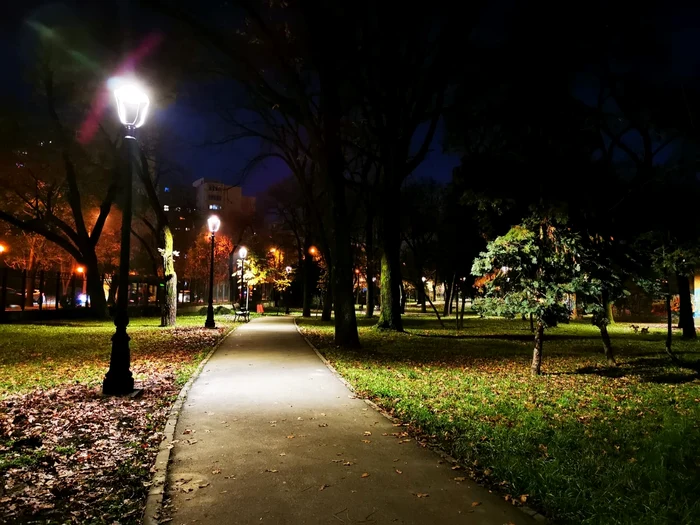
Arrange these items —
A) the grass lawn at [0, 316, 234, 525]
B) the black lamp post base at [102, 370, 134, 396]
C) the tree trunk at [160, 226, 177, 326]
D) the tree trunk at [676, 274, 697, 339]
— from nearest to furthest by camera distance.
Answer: the grass lawn at [0, 316, 234, 525] → the black lamp post base at [102, 370, 134, 396] → the tree trunk at [676, 274, 697, 339] → the tree trunk at [160, 226, 177, 326]

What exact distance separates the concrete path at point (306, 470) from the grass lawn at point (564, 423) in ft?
1.72

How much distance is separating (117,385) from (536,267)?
8.32 metres

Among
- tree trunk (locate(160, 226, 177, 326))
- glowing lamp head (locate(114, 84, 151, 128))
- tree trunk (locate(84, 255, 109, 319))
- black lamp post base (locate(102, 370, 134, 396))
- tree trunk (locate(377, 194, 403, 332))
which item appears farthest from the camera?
tree trunk (locate(84, 255, 109, 319))

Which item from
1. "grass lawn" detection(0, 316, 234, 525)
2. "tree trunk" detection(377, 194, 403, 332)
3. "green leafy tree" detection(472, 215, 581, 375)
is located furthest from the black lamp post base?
"tree trunk" detection(377, 194, 403, 332)

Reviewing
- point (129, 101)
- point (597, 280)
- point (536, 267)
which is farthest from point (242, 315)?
point (597, 280)

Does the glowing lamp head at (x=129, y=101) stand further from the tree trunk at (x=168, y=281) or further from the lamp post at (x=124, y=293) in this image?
the tree trunk at (x=168, y=281)

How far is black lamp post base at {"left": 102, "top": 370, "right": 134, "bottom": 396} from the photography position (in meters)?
8.23

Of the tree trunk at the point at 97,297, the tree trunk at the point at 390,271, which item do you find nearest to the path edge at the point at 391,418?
the tree trunk at the point at 390,271

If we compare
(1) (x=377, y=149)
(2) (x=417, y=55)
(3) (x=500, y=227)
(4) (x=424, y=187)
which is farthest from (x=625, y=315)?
(3) (x=500, y=227)

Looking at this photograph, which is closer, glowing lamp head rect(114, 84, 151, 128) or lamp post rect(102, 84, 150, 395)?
lamp post rect(102, 84, 150, 395)

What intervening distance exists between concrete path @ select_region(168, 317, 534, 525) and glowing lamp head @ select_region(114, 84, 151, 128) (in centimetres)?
494

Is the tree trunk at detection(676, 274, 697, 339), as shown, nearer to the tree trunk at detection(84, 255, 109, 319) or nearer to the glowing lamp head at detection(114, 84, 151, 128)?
the glowing lamp head at detection(114, 84, 151, 128)

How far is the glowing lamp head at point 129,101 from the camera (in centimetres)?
845

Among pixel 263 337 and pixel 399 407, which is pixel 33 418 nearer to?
pixel 399 407
